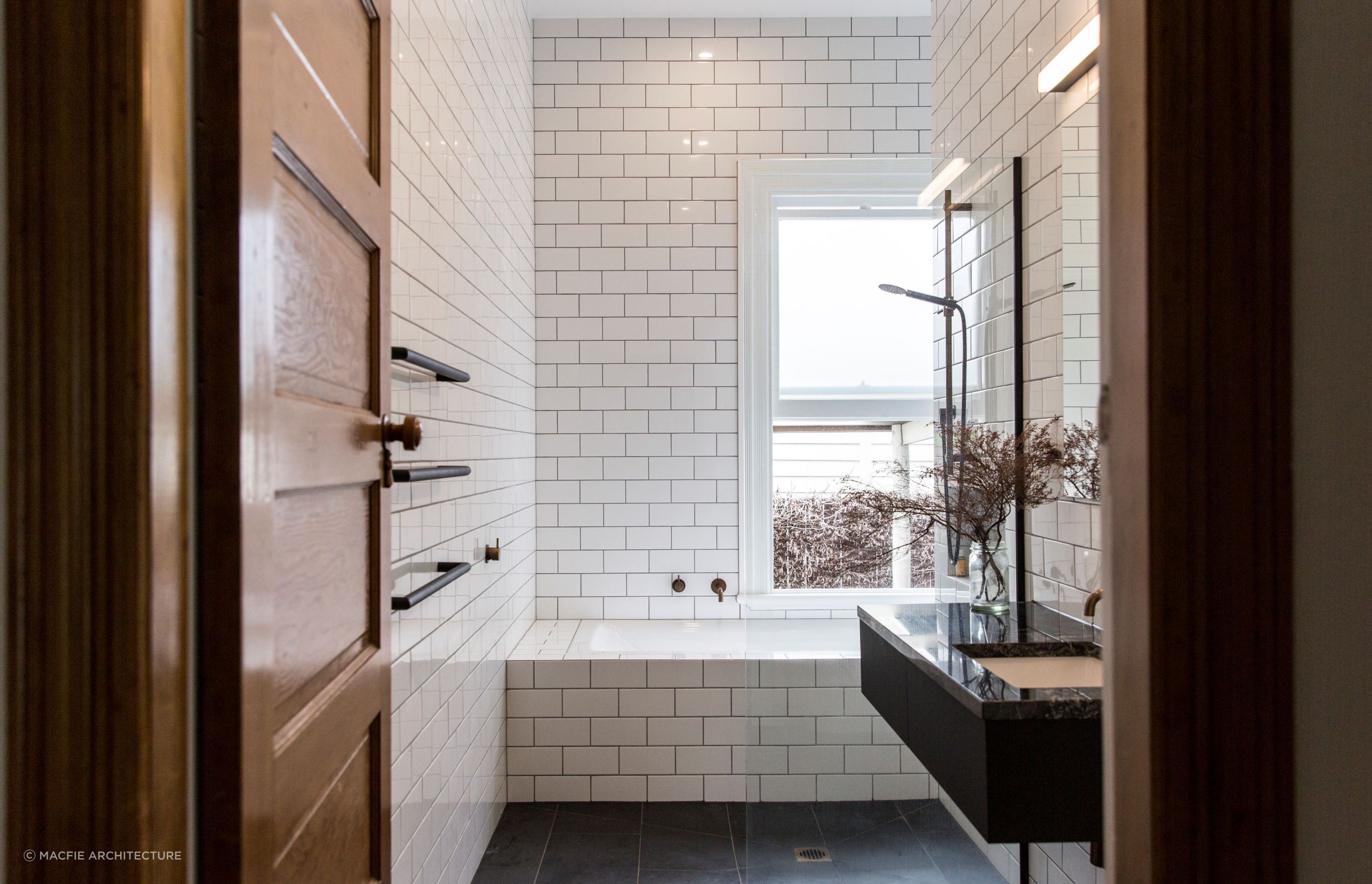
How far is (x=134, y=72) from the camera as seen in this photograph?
55 centimetres

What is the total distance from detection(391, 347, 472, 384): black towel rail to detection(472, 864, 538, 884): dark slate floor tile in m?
1.54

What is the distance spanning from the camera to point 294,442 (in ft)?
2.59

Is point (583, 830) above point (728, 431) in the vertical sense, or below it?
below

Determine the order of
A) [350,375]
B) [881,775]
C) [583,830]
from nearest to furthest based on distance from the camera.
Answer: [350,375], [881,775], [583,830]

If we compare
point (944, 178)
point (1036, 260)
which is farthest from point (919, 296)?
point (1036, 260)

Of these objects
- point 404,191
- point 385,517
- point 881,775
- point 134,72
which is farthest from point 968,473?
point 134,72

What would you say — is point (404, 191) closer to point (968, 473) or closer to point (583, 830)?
point (968, 473)

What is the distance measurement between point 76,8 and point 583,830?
2.61 meters

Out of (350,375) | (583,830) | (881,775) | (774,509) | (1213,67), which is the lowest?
(583,830)

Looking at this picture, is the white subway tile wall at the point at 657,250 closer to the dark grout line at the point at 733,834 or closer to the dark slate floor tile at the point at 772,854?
the dark grout line at the point at 733,834

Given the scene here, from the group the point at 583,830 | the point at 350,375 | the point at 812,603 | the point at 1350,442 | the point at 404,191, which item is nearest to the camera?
the point at 1350,442

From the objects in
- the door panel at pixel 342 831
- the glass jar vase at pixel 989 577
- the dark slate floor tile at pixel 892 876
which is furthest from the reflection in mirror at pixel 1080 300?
the door panel at pixel 342 831

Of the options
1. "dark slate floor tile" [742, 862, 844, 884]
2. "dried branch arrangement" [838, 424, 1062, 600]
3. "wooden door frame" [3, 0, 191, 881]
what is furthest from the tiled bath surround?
"wooden door frame" [3, 0, 191, 881]

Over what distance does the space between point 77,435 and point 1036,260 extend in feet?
6.33
